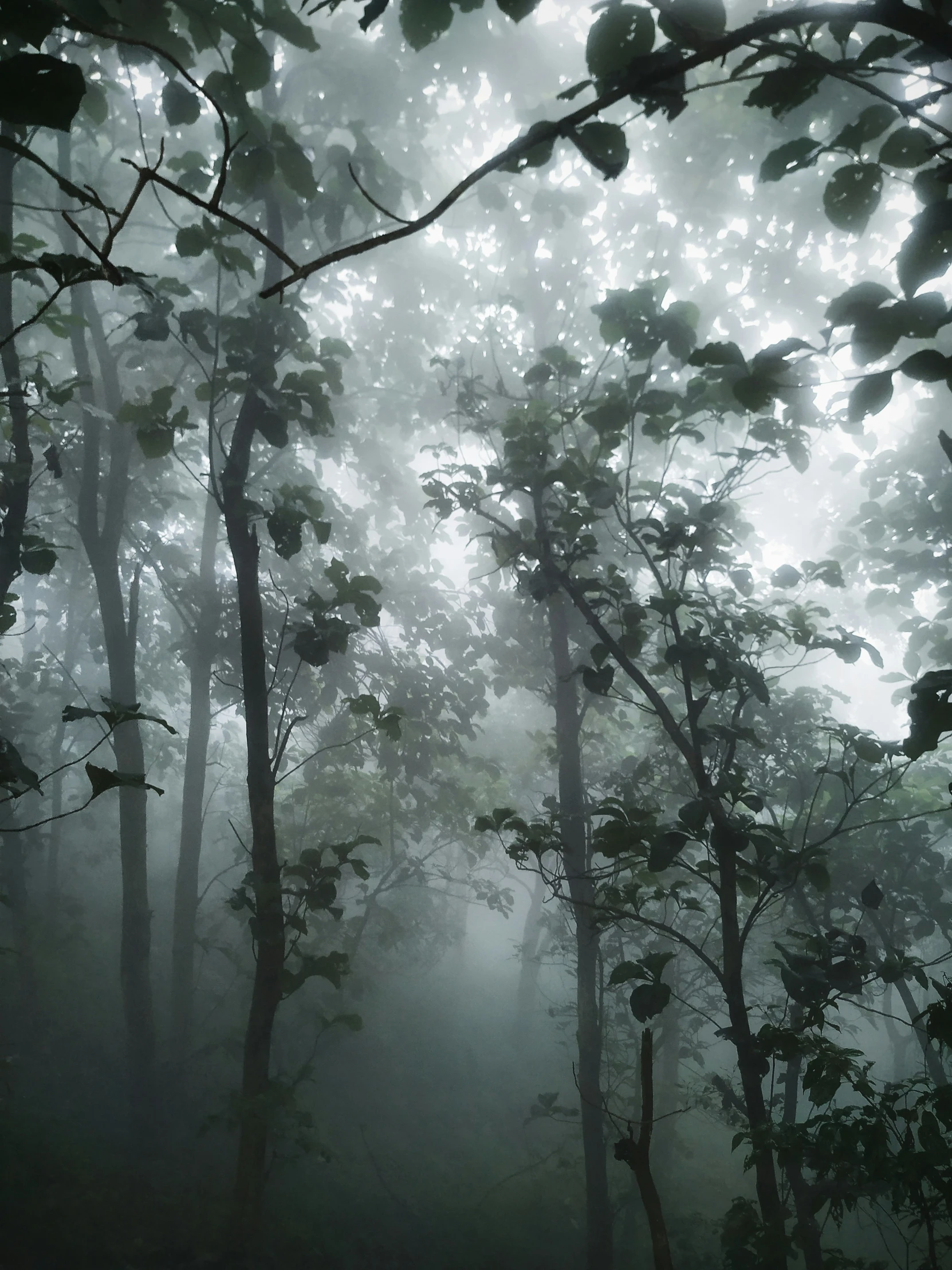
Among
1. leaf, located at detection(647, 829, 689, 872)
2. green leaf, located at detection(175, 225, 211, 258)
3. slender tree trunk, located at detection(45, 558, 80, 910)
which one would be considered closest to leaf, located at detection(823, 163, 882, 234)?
leaf, located at detection(647, 829, 689, 872)

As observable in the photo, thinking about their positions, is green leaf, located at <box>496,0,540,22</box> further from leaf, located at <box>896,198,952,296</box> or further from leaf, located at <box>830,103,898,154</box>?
leaf, located at <box>896,198,952,296</box>

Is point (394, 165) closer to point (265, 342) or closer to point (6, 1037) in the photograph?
point (265, 342)

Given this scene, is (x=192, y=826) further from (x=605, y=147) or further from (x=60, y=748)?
(x=605, y=147)

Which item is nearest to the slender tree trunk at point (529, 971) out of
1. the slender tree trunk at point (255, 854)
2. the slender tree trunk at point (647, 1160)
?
the slender tree trunk at point (255, 854)

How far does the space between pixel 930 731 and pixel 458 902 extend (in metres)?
16.0

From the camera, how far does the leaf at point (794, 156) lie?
3.96ft

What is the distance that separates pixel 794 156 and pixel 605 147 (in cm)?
49

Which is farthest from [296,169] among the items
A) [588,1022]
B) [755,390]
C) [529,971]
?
[529,971]

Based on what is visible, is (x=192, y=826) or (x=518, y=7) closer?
(x=518, y=7)

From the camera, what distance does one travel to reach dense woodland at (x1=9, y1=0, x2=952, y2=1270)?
156 centimetres

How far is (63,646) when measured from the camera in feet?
43.9

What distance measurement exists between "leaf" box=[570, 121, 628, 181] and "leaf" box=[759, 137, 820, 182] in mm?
371

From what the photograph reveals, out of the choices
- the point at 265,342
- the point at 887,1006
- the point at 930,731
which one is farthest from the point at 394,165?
the point at 887,1006

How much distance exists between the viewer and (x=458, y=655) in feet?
27.2
